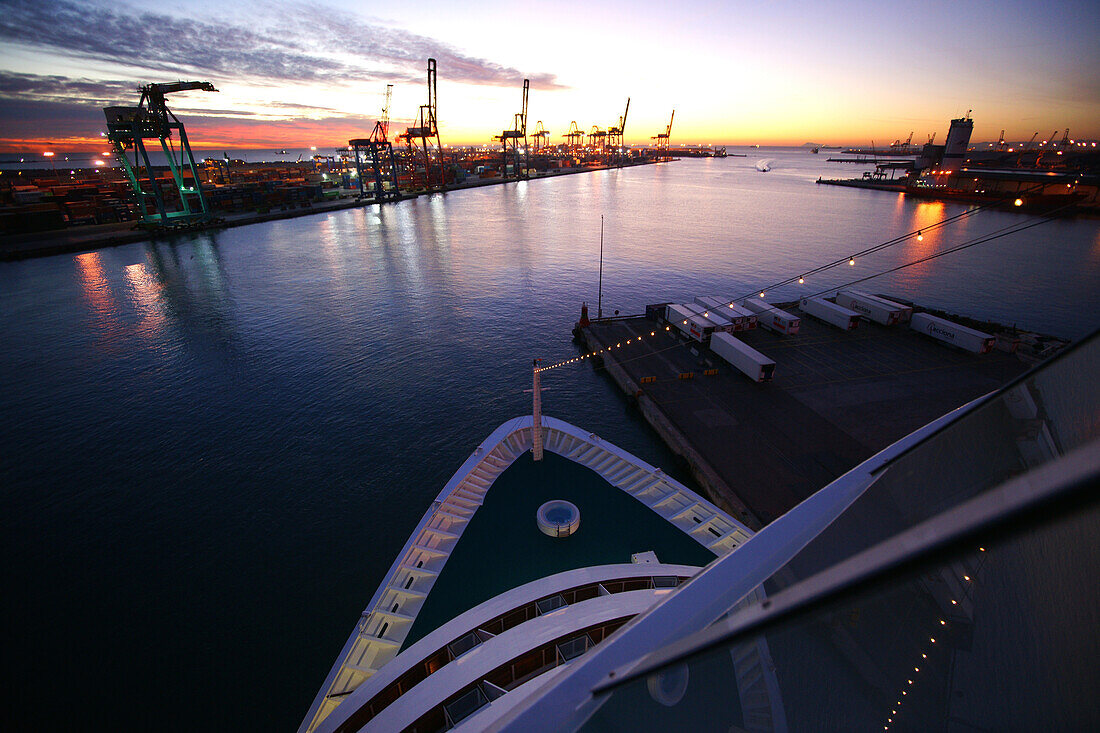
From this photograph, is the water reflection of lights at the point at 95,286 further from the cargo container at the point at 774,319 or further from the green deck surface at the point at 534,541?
the cargo container at the point at 774,319

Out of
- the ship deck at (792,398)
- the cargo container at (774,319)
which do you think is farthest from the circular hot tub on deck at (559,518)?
the cargo container at (774,319)

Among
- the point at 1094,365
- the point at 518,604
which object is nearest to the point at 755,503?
the point at 518,604

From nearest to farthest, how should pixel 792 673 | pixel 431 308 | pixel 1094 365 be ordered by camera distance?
pixel 792 673, pixel 1094 365, pixel 431 308

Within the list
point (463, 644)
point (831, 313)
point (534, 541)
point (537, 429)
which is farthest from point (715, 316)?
point (463, 644)

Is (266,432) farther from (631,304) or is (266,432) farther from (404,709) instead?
(631,304)

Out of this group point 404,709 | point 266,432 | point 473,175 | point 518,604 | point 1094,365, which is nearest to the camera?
point 1094,365

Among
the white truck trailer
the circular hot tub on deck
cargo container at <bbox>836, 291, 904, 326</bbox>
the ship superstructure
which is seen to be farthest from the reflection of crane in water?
cargo container at <bbox>836, 291, 904, 326</bbox>
